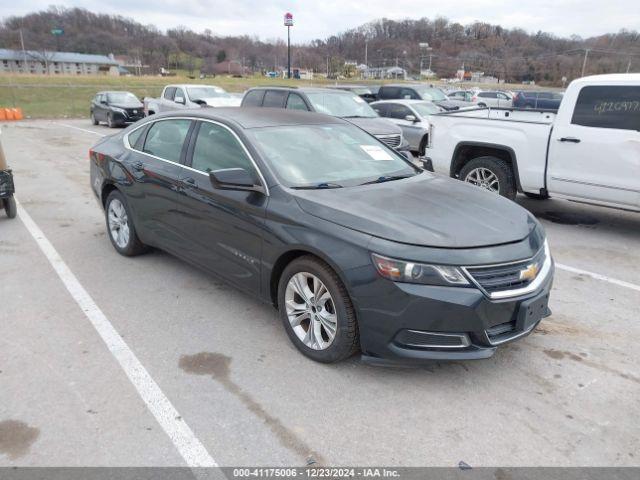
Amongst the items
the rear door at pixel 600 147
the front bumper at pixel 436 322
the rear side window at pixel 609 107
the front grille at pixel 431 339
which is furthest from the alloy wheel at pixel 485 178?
the front grille at pixel 431 339

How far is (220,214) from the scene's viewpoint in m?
4.13

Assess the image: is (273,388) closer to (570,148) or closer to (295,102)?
(570,148)

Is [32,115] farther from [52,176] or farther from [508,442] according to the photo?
[508,442]

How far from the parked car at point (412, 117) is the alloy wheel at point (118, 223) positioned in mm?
8837

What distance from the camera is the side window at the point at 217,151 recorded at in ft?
13.5

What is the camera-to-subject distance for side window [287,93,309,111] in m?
11.2

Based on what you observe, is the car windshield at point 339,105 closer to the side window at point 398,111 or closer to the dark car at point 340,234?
the side window at point 398,111

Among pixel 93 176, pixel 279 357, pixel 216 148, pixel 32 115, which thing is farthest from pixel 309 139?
pixel 32 115

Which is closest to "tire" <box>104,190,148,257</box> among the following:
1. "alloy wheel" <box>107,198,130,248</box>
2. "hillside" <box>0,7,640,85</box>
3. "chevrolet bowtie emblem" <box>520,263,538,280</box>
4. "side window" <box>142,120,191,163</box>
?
"alloy wheel" <box>107,198,130,248</box>

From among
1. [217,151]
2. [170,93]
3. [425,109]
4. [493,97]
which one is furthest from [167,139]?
[493,97]

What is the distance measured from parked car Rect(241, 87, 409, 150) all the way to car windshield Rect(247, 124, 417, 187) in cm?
612

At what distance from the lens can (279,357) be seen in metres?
3.69

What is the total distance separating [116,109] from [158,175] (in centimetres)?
1784

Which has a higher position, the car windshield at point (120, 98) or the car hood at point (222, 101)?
the car hood at point (222, 101)
